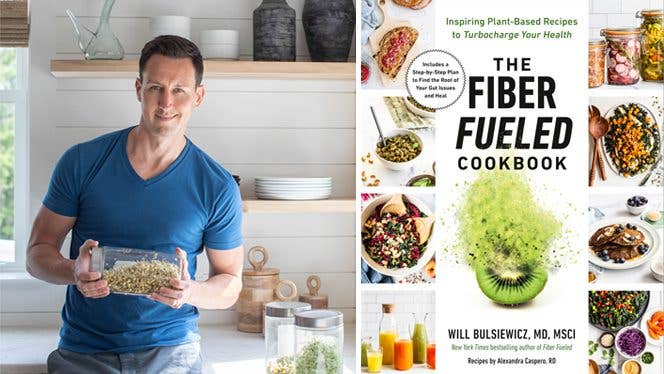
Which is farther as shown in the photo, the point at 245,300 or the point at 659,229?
the point at 245,300

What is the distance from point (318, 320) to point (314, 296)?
1071 millimetres

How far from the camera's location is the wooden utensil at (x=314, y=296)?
3.18m

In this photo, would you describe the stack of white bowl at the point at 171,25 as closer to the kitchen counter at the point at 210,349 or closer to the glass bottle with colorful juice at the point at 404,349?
the kitchen counter at the point at 210,349

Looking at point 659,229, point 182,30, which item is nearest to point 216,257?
point 182,30

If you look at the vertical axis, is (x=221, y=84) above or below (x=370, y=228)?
above

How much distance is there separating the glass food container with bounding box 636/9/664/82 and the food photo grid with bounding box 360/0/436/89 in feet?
1.18

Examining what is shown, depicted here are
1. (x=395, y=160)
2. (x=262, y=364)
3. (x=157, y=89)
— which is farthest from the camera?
(x=262, y=364)

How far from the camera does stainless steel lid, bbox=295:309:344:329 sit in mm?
2117

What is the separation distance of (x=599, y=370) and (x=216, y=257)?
1.15 m

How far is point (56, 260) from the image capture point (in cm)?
223

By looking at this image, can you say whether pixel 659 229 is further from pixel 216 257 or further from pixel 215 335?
pixel 215 335

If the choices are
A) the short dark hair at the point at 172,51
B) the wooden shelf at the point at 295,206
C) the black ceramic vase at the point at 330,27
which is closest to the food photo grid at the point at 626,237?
the short dark hair at the point at 172,51

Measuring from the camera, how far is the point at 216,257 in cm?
237

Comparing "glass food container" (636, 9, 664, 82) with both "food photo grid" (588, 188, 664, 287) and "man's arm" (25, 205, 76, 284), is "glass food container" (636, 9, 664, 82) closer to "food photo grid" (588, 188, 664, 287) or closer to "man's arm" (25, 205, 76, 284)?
"food photo grid" (588, 188, 664, 287)
